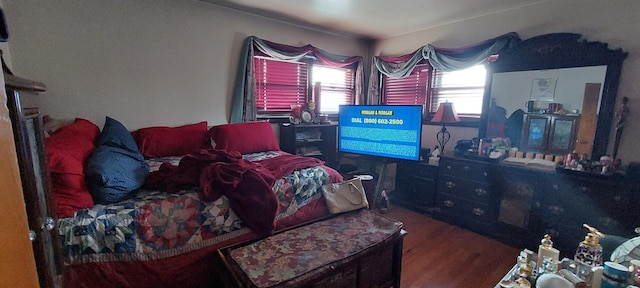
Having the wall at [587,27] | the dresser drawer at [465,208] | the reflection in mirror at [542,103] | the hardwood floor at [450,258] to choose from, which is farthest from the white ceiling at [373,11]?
the hardwood floor at [450,258]

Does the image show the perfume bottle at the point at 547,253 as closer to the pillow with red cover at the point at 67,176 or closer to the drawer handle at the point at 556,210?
the drawer handle at the point at 556,210

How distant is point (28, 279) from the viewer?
450 mm

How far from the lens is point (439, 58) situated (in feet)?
10.5

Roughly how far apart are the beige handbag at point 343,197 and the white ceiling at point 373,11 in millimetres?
1785

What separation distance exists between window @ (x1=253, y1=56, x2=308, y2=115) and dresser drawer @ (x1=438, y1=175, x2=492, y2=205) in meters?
2.06

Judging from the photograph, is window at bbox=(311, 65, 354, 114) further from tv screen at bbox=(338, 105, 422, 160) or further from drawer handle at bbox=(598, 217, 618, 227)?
drawer handle at bbox=(598, 217, 618, 227)

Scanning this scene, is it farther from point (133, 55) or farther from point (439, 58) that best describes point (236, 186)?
point (439, 58)

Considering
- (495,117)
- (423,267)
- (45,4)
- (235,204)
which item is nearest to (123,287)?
(235,204)

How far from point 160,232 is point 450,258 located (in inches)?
81.4

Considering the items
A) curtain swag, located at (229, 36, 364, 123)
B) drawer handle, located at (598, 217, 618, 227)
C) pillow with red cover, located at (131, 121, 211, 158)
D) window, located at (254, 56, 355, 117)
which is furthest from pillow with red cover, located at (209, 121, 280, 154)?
drawer handle, located at (598, 217, 618, 227)

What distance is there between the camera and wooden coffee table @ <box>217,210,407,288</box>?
4.23 feet

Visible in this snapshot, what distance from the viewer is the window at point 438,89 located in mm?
3059

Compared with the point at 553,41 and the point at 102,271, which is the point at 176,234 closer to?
the point at 102,271

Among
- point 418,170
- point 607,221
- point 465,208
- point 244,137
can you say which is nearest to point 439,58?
point 418,170
